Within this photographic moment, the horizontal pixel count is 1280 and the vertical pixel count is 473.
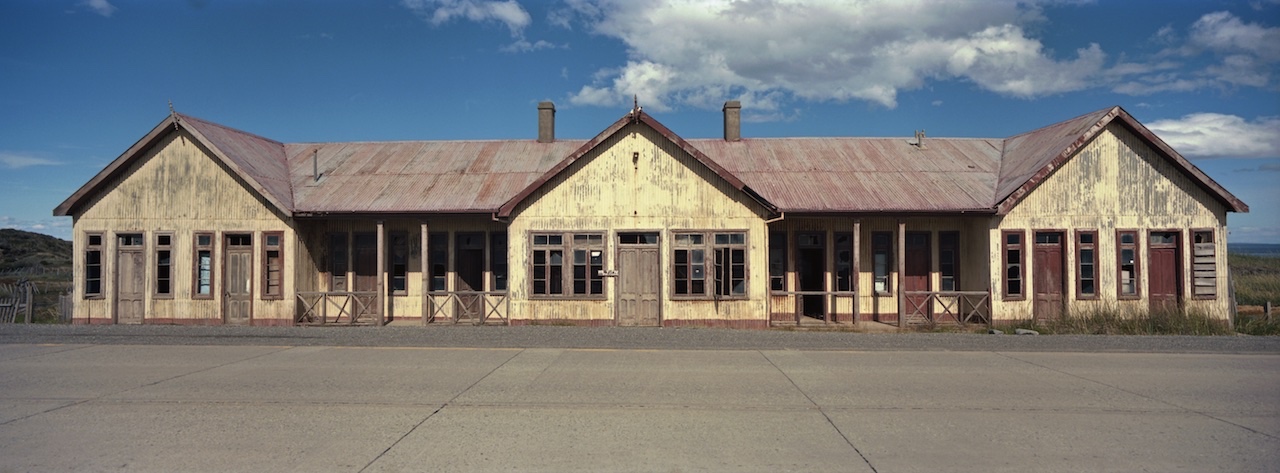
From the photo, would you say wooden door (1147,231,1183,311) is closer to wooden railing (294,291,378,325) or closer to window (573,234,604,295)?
window (573,234,604,295)

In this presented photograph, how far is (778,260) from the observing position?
19.1 metres

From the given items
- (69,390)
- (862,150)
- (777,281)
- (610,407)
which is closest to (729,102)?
(862,150)

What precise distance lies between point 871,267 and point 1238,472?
1353cm

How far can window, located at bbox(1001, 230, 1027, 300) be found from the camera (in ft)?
58.2

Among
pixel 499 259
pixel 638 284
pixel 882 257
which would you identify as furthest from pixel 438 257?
→ pixel 882 257

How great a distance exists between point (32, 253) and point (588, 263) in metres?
51.8

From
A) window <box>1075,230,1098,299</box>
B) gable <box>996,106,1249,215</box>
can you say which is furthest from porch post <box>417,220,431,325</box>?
window <box>1075,230,1098,299</box>

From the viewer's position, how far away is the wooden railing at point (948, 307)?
17.8 metres

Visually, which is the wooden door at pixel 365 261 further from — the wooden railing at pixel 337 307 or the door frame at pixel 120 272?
the door frame at pixel 120 272

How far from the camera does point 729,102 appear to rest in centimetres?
2286

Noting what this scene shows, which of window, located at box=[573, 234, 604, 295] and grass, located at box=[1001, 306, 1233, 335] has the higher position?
window, located at box=[573, 234, 604, 295]

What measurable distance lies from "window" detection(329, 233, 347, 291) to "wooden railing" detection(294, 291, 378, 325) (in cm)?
36

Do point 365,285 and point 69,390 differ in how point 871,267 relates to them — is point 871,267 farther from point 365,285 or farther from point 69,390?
point 69,390

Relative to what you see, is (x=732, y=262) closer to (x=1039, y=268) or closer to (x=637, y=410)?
(x=1039, y=268)
